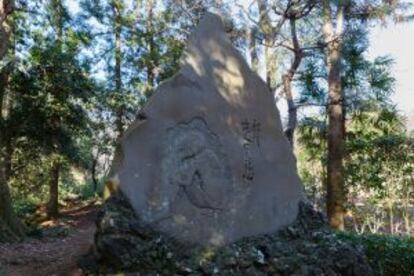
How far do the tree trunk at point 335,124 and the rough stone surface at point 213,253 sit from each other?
5131 millimetres

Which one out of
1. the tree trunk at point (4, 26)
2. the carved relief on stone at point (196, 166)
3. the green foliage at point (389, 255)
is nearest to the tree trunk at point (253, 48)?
the tree trunk at point (4, 26)

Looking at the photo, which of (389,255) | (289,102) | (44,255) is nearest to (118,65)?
(289,102)

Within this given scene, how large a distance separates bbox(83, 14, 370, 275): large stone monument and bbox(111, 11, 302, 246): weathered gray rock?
0.04 ft

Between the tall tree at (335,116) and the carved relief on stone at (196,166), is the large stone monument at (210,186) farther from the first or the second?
the tall tree at (335,116)

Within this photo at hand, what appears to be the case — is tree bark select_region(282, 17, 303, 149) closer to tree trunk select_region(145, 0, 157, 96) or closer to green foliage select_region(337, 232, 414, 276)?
green foliage select_region(337, 232, 414, 276)

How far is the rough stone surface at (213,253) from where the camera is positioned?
198 inches

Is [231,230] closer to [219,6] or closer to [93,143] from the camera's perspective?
[219,6]

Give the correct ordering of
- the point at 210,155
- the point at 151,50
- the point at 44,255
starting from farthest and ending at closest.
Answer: the point at 151,50 → the point at 44,255 → the point at 210,155

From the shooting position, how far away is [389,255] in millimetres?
7016

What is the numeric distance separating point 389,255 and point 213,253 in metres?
2.82

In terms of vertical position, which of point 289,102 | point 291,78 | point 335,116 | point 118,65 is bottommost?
point 335,116

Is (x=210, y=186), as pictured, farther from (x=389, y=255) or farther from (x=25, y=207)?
(x=25, y=207)

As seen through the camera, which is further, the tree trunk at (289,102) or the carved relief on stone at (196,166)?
the tree trunk at (289,102)

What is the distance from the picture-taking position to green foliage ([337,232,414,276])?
6.94 metres
